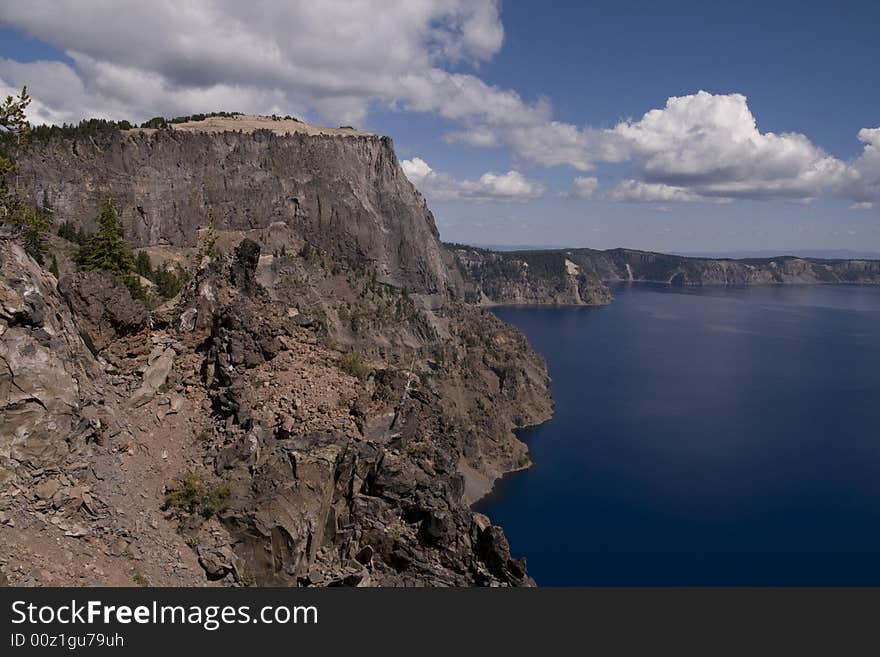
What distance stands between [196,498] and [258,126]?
5885 inches

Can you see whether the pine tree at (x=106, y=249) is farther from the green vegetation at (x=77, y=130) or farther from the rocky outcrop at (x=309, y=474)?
the green vegetation at (x=77, y=130)

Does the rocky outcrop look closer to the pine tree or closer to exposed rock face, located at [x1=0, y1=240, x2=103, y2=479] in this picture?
exposed rock face, located at [x1=0, y1=240, x2=103, y2=479]

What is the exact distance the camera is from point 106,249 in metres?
44.1

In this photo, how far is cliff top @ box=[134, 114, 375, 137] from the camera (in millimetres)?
144850

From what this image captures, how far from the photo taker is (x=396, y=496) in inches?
1190

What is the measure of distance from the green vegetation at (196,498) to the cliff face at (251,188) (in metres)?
99.5

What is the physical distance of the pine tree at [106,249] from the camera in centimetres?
4344

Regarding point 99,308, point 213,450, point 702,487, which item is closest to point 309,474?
point 213,450

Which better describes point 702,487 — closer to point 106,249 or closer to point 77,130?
point 106,249

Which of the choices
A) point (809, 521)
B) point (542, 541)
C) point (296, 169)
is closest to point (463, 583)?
point (542, 541)

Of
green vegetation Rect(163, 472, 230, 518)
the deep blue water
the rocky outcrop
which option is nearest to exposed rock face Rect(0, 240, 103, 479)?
green vegetation Rect(163, 472, 230, 518)

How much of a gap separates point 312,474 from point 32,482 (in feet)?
34.4

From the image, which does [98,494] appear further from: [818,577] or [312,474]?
[818,577]

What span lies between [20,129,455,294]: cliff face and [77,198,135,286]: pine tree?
72.0 metres
